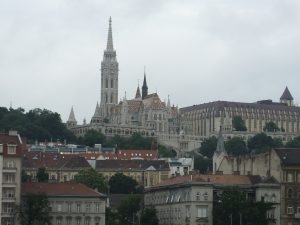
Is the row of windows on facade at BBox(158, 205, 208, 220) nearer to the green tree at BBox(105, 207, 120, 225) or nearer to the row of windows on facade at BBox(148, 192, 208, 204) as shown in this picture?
the row of windows on facade at BBox(148, 192, 208, 204)

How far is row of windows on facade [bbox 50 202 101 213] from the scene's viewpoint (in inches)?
4737

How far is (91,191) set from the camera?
123 meters

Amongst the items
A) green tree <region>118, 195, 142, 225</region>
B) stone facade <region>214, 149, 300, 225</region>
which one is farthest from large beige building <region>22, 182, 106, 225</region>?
stone facade <region>214, 149, 300, 225</region>

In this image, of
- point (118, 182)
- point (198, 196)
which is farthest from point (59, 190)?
point (118, 182)

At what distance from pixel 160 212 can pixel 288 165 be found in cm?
1626

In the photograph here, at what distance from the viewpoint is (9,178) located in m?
115

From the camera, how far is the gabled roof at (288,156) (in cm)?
13068

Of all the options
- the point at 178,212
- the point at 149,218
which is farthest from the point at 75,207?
the point at 178,212

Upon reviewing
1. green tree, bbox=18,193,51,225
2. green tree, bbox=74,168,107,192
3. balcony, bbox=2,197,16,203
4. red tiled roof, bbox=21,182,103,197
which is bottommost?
green tree, bbox=18,193,51,225

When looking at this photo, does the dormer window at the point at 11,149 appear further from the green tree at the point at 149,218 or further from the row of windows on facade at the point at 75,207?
the green tree at the point at 149,218

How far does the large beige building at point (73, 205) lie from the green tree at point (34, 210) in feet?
17.0

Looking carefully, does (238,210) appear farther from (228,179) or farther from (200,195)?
(228,179)

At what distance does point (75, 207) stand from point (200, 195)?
1434 centimetres

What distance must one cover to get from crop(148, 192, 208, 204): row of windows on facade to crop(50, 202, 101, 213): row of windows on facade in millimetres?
11383
